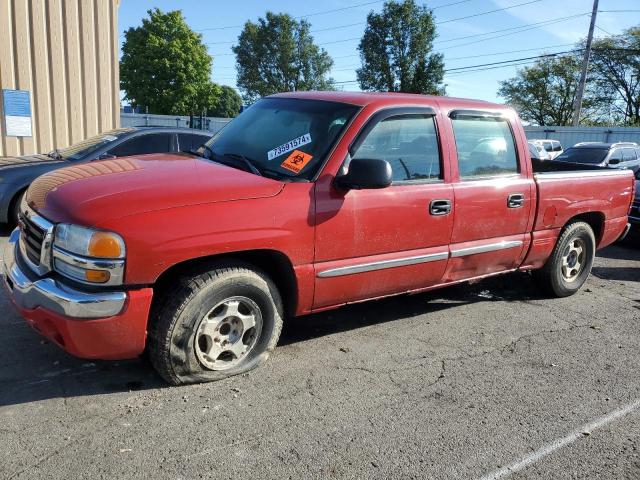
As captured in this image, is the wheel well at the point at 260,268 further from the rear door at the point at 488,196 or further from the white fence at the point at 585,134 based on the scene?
the white fence at the point at 585,134

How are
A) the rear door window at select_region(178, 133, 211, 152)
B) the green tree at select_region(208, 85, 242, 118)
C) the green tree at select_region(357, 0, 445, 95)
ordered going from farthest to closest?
the green tree at select_region(208, 85, 242, 118) < the green tree at select_region(357, 0, 445, 95) < the rear door window at select_region(178, 133, 211, 152)

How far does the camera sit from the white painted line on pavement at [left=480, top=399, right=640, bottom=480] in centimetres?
275

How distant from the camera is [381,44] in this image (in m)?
55.5

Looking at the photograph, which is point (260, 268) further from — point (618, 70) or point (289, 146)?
point (618, 70)

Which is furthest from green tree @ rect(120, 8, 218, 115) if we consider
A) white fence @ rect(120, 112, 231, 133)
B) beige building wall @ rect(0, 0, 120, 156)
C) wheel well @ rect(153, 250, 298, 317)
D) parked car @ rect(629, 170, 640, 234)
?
wheel well @ rect(153, 250, 298, 317)

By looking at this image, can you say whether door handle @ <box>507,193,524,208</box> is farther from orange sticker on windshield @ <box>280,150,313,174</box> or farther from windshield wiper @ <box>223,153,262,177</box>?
windshield wiper @ <box>223,153,262,177</box>

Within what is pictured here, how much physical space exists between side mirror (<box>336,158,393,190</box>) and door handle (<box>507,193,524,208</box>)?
Result: 1602 millimetres

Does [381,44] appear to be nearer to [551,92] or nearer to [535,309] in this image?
[551,92]

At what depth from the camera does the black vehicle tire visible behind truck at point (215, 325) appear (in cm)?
315

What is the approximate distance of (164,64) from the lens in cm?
4475

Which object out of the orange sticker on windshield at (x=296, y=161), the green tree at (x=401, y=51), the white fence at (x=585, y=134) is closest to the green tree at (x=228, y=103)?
the green tree at (x=401, y=51)

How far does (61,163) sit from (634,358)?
23.1 ft

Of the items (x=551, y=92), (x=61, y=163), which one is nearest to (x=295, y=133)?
(x=61, y=163)

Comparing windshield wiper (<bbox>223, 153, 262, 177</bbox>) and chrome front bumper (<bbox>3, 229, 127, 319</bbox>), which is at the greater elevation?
windshield wiper (<bbox>223, 153, 262, 177</bbox>)
